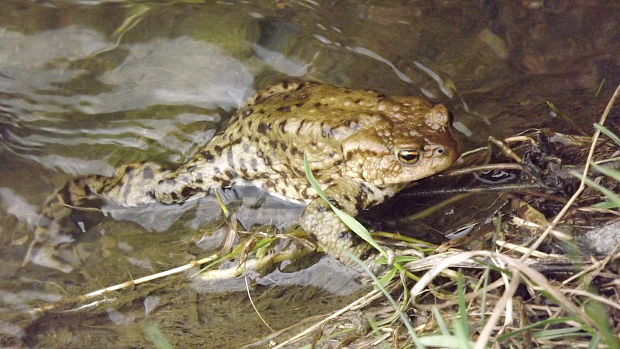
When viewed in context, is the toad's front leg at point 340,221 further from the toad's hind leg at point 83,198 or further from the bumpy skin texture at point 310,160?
the toad's hind leg at point 83,198

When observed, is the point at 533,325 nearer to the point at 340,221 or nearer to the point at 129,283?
the point at 340,221

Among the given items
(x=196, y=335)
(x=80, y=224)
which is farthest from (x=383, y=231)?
(x=80, y=224)

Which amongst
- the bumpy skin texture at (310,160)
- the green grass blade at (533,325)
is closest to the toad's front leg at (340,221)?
the bumpy skin texture at (310,160)

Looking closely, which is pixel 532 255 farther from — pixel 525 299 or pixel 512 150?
pixel 512 150

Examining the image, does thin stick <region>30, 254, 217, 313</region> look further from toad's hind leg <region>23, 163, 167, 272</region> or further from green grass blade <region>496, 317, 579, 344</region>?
green grass blade <region>496, 317, 579, 344</region>

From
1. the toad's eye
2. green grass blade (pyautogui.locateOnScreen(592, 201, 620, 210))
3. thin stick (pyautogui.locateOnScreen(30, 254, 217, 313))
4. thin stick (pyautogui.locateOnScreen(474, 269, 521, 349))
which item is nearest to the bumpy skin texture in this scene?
the toad's eye

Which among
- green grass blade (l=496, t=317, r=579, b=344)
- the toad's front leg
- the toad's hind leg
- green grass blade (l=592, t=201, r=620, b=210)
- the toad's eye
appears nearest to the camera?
green grass blade (l=496, t=317, r=579, b=344)

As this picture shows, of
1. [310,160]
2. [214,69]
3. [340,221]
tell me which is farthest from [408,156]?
[214,69]

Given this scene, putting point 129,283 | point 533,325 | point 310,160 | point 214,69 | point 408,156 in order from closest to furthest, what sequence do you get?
point 533,325 → point 408,156 → point 129,283 → point 310,160 → point 214,69
